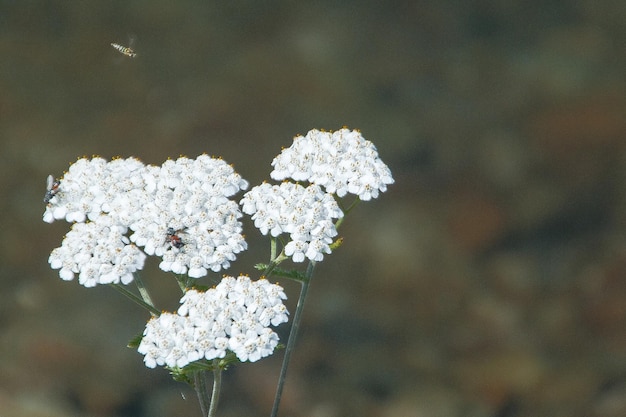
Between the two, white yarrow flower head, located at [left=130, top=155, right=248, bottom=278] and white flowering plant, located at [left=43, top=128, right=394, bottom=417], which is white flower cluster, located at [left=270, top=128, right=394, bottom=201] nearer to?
white flowering plant, located at [left=43, top=128, right=394, bottom=417]

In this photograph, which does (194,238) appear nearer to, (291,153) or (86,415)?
(291,153)

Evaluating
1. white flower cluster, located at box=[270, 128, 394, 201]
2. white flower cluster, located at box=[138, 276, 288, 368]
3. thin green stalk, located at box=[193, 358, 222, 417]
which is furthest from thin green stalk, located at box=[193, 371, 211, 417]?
white flower cluster, located at box=[270, 128, 394, 201]

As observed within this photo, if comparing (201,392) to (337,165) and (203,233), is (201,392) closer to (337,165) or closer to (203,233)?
(203,233)

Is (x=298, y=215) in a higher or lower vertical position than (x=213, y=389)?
higher

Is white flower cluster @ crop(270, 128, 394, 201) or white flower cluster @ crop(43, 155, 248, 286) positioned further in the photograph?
white flower cluster @ crop(270, 128, 394, 201)

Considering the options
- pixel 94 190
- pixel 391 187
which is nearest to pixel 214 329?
pixel 94 190

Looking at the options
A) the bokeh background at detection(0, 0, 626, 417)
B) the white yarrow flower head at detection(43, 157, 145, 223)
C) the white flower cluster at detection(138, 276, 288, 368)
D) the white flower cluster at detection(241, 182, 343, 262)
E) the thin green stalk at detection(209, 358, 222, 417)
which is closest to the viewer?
the white flower cluster at detection(138, 276, 288, 368)

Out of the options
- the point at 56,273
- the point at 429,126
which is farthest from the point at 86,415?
the point at 429,126

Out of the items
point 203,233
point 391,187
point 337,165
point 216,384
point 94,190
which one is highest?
point 391,187

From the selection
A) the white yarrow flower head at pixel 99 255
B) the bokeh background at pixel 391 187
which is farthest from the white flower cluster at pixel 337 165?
the bokeh background at pixel 391 187
